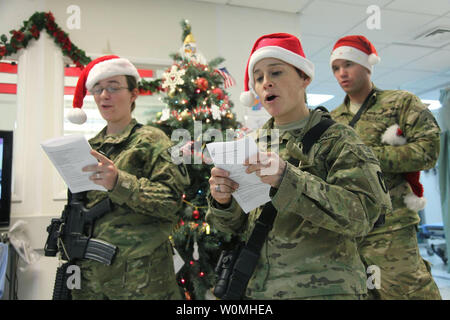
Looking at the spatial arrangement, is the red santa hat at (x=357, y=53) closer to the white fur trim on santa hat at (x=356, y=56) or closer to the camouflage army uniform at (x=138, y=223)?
the white fur trim on santa hat at (x=356, y=56)

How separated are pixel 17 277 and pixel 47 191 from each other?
77cm

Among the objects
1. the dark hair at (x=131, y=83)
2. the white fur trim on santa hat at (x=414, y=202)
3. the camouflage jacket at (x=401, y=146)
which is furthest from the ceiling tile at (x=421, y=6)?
the dark hair at (x=131, y=83)

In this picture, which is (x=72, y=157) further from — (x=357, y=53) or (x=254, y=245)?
(x=357, y=53)

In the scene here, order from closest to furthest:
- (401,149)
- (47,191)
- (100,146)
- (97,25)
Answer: (100,146) → (401,149) → (47,191) → (97,25)

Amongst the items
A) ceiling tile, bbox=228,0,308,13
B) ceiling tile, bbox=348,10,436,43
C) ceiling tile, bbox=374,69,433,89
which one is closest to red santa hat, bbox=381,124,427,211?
ceiling tile, bbox=228,0,308,13

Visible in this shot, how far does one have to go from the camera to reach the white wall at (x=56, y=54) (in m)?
3.00

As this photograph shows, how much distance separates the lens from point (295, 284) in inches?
38.3

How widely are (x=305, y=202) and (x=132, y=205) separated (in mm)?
787

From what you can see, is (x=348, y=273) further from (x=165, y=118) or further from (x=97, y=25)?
(x=97, y=25)

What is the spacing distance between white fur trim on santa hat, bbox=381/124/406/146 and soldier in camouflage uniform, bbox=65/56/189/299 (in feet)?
3.71

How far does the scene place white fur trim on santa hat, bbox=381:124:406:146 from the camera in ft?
5.99

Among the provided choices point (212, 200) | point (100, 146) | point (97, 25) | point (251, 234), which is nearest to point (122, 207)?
point (100, 146)

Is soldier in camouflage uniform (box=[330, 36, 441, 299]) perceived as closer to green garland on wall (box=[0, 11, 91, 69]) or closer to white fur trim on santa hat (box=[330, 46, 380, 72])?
white fur trim on santa hat (box=[330, 46, 380, 72])
